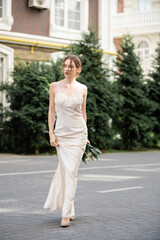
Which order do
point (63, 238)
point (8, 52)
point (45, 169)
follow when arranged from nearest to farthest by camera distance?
point (63, 238) → point (45, 169) → point (8, 52)

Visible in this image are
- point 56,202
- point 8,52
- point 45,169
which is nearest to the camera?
point 56,202

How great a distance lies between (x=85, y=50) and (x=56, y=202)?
1242cm

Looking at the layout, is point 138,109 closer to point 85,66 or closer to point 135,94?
point 135,94

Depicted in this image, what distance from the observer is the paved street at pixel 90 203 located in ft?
19.8

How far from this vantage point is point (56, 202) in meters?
6.70

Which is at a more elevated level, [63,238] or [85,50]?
[85,50]

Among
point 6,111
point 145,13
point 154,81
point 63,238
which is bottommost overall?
point 63,238

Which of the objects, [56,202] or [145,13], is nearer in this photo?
[56,202]

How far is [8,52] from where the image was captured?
66.1 ft

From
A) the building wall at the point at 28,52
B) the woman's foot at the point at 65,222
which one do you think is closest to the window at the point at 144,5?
the building wall at the point at 28,52

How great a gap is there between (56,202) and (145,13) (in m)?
31.0

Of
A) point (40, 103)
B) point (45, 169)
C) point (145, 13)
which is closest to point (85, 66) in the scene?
point (40, 103)

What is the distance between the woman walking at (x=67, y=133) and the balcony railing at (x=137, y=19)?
97.9ft

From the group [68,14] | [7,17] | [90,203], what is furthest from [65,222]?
[68,14]
